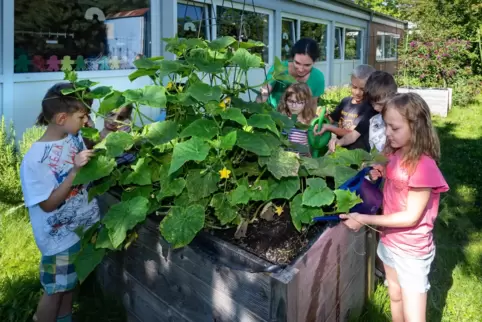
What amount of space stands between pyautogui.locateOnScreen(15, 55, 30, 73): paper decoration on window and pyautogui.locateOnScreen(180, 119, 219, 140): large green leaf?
3795mm

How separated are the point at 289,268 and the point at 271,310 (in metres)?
0.14

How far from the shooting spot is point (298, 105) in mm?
2850

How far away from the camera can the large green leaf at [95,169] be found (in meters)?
1.62

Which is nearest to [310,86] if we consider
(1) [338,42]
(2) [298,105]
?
(2) [298,105]

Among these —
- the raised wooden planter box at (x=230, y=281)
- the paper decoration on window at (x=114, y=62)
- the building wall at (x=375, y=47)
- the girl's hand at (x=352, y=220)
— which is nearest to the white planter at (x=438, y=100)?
the paper decoration on window at (x=114, y=62)

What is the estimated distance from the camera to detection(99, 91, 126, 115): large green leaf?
1701 millimetres

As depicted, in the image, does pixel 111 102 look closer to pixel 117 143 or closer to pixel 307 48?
pixel 117 143

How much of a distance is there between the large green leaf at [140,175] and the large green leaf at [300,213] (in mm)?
552

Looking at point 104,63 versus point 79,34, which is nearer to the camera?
point 79,34

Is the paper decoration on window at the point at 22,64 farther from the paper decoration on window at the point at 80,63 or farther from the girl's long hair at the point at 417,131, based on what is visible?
the girl's long hair at the point at 417,131

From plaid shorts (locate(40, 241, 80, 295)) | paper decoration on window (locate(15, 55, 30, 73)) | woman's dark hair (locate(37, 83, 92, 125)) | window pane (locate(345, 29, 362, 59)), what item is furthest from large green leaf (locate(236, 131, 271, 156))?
window pane (locate(345, 29, 362, 59))

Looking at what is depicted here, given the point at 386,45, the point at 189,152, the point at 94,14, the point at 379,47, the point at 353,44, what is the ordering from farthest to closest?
the point at 386,45
the point at 379,47
the point at 353,44
the point at 94,14
the point at 189,152

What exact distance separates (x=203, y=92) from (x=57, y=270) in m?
1.05

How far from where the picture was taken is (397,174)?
187 cm
